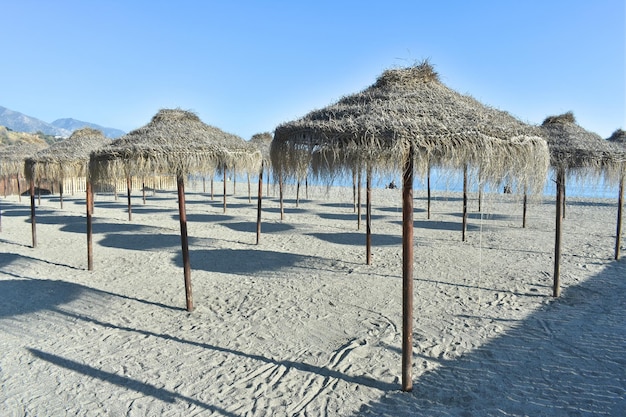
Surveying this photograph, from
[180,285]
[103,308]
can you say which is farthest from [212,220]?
[103,308]

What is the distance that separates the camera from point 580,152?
5555 millimetres

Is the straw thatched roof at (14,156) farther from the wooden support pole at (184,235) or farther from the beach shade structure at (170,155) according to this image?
the wooden support pole at (184,235)

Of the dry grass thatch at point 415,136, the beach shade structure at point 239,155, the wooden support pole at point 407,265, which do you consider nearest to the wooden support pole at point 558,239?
the dry grass thatch at point 415,136

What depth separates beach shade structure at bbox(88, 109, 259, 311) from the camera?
175 inches

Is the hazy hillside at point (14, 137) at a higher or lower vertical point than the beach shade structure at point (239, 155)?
higher

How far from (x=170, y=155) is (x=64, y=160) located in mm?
4317

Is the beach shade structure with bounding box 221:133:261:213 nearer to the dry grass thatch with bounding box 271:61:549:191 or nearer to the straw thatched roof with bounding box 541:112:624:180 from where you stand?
the dry grass thatch with bounding box 271:61:549:191

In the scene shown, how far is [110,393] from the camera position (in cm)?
331

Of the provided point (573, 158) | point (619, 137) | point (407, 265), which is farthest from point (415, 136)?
point (619, 137)

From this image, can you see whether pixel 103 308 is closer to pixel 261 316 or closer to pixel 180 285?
pixel 180 285

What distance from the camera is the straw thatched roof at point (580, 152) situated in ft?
18.2

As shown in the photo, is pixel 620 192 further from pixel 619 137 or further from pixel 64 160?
pixel 64 160

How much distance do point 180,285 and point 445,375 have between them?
4.23 m

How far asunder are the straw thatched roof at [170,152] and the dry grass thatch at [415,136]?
47.6 inches
